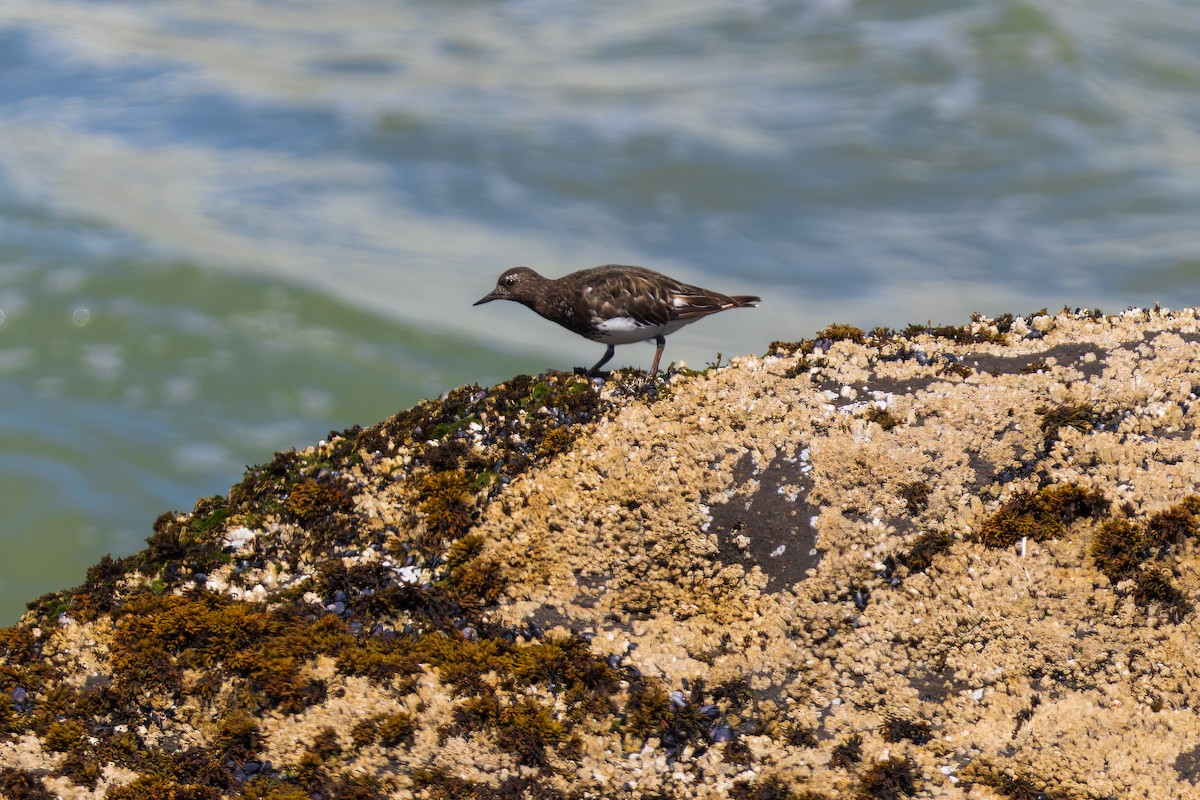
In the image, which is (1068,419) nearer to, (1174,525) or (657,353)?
(1174,525)

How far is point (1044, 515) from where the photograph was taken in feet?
34.1

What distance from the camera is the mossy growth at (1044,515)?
1031 cm

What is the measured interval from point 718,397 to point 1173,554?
4.63 m

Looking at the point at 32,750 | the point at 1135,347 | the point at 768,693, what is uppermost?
the point at 1135,347

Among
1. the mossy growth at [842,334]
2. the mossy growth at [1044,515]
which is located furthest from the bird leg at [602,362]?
the mossy growth at [1044,515]

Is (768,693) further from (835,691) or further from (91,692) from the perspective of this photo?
(91,692)

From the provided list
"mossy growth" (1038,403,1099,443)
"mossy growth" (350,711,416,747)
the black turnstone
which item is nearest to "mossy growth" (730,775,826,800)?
"mossy growth" (350,711,416,747)

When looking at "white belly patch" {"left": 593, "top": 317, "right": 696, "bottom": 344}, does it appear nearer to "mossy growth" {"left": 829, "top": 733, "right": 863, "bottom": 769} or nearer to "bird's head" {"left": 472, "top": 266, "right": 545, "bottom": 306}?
"bird's head" {"left": 472, "top": 266, "right": 545, "bottom": 306}

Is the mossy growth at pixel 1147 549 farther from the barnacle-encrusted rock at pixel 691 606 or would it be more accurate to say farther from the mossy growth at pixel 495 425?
the mossy growth at pixel 495 425

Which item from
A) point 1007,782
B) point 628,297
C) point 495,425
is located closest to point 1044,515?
point 1007,782

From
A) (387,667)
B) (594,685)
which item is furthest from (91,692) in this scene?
(594,685)

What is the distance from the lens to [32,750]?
1010 cm

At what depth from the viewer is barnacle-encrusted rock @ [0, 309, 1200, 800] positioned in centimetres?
940

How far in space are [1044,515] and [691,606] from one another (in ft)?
10.9
